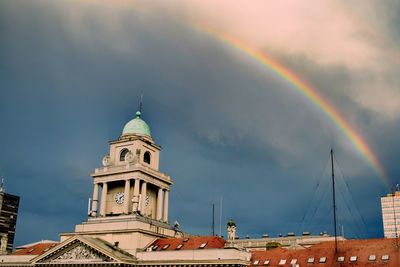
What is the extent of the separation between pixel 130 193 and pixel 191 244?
57.4 feet

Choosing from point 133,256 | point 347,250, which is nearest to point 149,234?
point 133,256

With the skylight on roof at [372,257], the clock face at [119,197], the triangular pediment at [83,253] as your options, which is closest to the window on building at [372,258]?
the skylight on roof at [372,257]

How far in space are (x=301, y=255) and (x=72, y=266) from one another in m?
32.7

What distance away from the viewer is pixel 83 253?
2886 inches

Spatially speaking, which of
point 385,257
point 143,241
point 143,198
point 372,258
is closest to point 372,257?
point 372,258

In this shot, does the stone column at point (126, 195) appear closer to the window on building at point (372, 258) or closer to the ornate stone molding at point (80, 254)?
the ornate stone molding at point (80, 254)

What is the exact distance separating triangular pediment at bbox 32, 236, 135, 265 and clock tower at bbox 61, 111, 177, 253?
3852 millimetres

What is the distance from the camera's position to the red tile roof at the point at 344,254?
6288 cm

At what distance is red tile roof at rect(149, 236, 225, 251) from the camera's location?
70188 mm

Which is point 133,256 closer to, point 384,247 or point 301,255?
point 301,255

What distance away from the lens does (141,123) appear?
91375 millimetres

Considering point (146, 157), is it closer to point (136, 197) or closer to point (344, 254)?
point (136, 197)

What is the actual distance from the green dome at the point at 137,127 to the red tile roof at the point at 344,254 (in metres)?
29.8

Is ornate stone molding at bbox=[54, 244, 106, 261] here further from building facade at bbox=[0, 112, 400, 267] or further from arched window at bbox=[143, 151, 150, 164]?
arched window at bbox=[143, 151, 150, 164]
